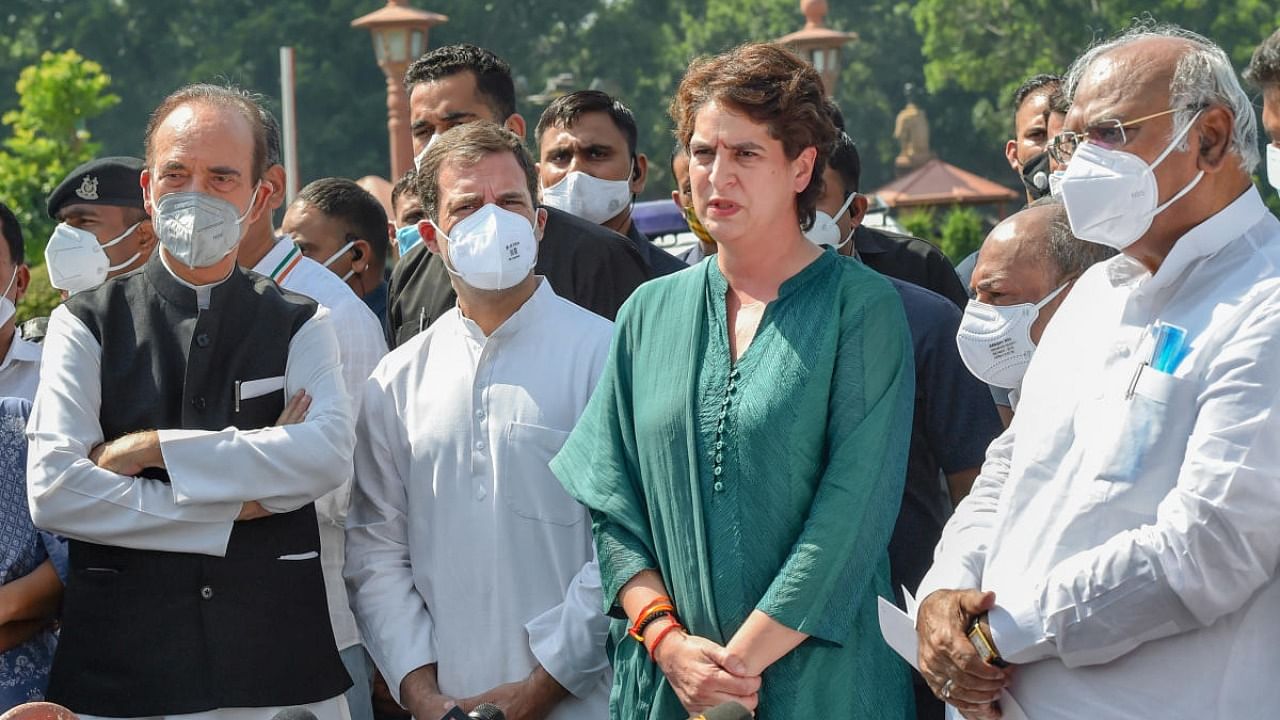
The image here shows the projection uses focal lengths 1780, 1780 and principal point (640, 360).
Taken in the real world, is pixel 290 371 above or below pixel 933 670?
above

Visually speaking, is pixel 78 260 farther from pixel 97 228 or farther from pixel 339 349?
pixel 339 349

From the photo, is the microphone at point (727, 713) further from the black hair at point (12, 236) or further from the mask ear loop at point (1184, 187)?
the black hair at point (12, 236)

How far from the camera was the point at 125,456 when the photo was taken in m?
4.59

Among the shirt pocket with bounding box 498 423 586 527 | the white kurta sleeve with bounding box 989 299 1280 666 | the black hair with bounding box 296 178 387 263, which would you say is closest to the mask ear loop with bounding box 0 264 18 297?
the shirt pocket with bounding box 498 423 586 527

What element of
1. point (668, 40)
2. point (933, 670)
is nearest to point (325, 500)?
point (933, 670)

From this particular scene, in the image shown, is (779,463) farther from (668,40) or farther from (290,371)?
(668,40)

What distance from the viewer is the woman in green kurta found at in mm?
4051

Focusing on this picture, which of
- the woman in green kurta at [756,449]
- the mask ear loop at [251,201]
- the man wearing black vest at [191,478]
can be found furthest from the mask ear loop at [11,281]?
the woman in green kurta at [756,449]

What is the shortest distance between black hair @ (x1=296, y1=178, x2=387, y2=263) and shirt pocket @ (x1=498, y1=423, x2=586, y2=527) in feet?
11.1

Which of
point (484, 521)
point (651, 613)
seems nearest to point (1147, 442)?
point (651, 613)

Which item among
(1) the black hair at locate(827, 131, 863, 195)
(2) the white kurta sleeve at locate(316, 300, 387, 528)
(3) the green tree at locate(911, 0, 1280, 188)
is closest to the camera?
(2) the white kurta sleeve at locate(316, 300, 387, 528)

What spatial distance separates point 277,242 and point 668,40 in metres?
56.3

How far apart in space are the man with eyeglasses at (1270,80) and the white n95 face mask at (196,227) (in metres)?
2.68

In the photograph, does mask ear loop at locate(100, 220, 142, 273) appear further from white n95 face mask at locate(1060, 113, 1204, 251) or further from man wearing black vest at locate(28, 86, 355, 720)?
white n95 face mask at locate(1060, 113, 1204, 251)
